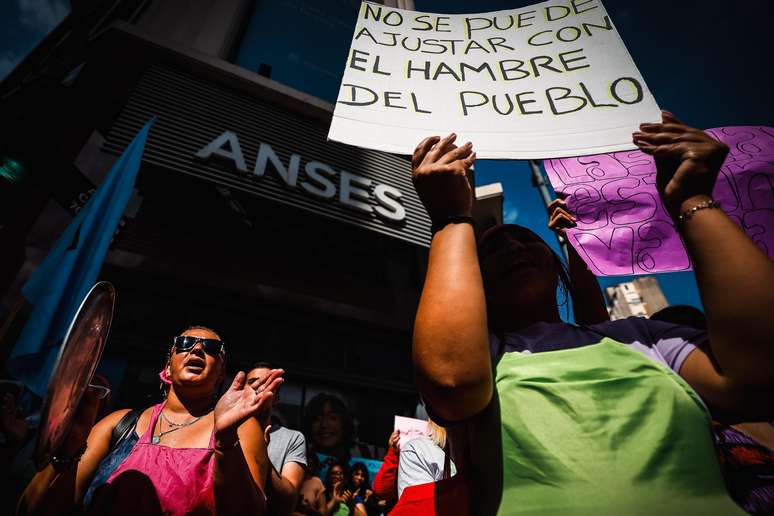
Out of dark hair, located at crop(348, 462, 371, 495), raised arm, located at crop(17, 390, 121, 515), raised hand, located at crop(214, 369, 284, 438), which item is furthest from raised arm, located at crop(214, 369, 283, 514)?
dark hair, located at crop(348, 462, 371, 495)

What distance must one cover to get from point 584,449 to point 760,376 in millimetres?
331

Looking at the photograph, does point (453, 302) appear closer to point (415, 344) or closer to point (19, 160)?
point (415, 344)

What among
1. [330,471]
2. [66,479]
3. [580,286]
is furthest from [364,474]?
[580,286]

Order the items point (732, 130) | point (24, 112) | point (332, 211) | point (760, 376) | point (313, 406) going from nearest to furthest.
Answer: point (760, 376) < point (732, 130) < point (24, 112) < point (313, 406) < point (332, 211)

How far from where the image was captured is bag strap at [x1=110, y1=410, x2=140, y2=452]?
1794mm

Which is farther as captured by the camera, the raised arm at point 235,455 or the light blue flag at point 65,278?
the light blue flag at point 65,278

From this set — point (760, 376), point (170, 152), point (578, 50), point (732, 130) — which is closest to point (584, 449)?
point (760, 376)

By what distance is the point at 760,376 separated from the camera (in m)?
0.64

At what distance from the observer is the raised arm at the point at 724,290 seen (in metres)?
0.63

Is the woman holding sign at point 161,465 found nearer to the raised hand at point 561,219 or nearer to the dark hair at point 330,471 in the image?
the raised hand at point 561,219

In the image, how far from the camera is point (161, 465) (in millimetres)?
1645

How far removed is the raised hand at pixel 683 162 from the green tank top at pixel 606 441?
0.37 m

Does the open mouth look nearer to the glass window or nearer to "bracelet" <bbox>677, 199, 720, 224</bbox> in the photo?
"bracelet" <bbox>677, 199, 720, 224</bbox>

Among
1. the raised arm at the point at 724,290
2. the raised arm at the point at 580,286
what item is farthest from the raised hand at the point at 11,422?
the raised arm at the point at 724,290
